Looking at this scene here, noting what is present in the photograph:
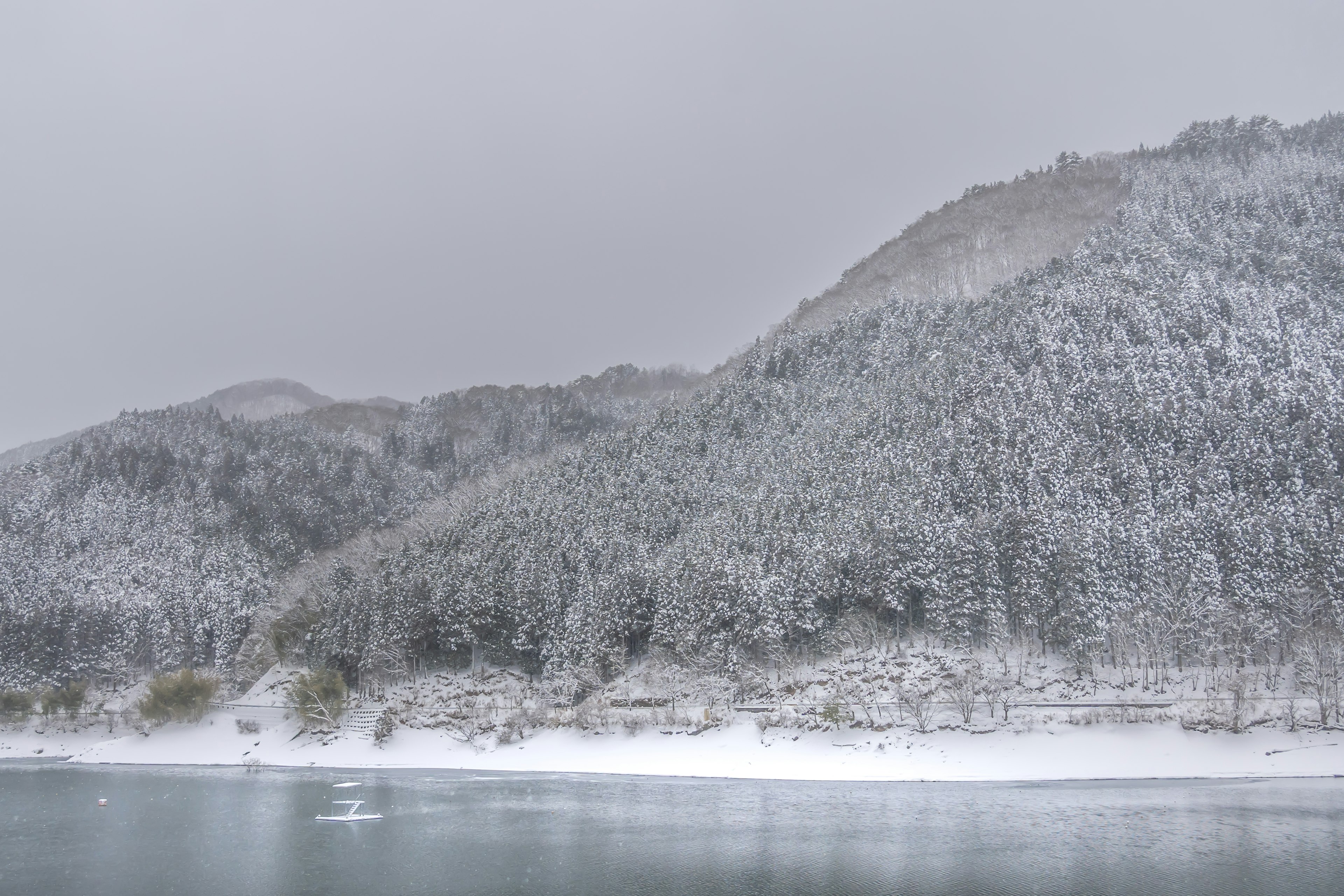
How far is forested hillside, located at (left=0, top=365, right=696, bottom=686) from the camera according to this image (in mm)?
87562

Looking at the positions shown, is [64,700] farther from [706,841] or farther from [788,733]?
[706,841]

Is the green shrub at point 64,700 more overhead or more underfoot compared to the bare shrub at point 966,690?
more underfoot

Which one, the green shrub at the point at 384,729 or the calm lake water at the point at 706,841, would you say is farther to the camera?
the green shrub at the point at 384,729

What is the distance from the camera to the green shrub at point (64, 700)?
79688 millimetres

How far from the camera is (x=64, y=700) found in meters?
79.8

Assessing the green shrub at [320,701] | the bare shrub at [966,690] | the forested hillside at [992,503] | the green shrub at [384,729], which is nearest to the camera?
the bare shrub at [966,690]

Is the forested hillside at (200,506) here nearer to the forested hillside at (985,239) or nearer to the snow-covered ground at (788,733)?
the snow-covered ground at (788,733)

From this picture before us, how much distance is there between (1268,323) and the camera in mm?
83438

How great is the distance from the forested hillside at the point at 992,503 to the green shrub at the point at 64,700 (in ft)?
68.1

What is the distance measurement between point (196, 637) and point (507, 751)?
4223cm

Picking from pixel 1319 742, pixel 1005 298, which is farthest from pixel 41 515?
pixel 1319 742

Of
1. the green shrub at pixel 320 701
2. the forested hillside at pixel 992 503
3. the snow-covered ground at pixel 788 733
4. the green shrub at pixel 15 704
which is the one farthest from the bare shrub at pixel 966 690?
the green shrub at pixel 15 704

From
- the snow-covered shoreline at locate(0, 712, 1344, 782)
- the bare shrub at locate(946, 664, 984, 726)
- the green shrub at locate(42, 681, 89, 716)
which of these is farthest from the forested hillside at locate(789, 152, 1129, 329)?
the green shrub at locate(42, 681, 89, 716)

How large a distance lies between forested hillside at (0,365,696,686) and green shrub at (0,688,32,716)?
2.43 metres
